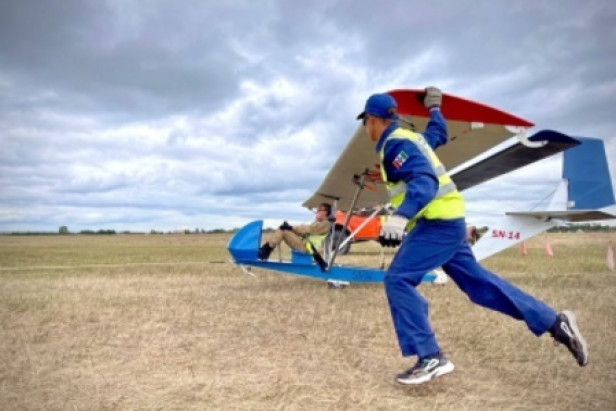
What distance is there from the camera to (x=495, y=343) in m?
4.62

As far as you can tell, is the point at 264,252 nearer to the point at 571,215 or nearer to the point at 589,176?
the point at 571,215

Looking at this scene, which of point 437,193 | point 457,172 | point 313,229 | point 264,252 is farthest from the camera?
point 313,229

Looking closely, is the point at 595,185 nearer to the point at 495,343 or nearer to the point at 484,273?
the point at 495,343

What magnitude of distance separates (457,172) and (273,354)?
4.86 meters

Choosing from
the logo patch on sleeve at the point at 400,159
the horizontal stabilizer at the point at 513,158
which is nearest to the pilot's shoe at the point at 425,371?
the logo patch on sleeve at the point at 400,159

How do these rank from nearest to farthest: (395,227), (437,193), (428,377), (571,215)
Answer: (395,227)
(428,377)
(437,193)
(571,215)

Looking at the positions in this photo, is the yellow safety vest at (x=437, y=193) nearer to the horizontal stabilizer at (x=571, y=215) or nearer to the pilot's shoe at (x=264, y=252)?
the pilot's shoe at (x=264, y=252)

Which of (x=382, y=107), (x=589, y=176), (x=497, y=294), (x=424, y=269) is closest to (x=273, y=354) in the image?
(x=424, y=269)

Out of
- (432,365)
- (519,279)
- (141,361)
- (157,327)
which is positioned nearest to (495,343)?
(432,365)

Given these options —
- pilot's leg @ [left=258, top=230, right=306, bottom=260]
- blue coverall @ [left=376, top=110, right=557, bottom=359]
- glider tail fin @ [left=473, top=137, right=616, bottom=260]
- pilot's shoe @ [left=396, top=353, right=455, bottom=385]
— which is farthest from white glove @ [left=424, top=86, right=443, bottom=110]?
glider tail fin @ [left=473, top=137, right=616, bottom=260]

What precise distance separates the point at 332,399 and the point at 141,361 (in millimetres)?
1887

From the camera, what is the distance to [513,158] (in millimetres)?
6531

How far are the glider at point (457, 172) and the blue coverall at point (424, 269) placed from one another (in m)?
1.05

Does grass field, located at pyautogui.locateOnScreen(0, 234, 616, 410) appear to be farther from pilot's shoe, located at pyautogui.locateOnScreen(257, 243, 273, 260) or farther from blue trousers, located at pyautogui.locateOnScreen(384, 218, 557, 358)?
pilot's shoe, located at pyautogui.locateOnScreen(257, 243, 273, 260)
